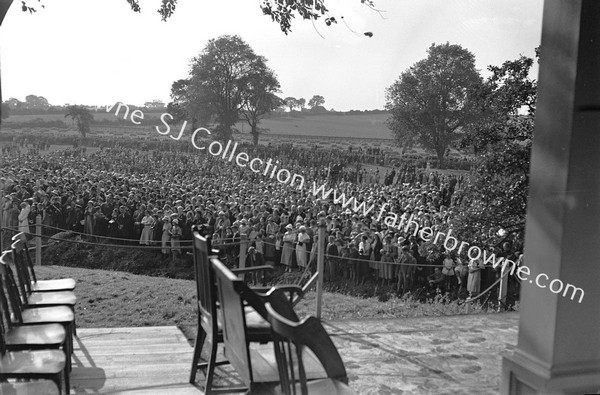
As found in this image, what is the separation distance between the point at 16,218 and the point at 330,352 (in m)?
9.35

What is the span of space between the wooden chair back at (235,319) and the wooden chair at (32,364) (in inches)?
28.0

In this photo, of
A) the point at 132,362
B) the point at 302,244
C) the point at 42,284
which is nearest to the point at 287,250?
the point at 302,244

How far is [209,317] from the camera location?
2959 mm

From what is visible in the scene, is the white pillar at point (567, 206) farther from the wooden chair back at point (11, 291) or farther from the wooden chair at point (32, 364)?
the wooden chair back at point (11, 291)

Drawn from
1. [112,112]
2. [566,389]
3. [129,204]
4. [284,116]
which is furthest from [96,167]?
A: [566,389]

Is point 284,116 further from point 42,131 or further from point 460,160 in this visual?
point 42,131

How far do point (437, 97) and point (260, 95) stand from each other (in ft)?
9.70

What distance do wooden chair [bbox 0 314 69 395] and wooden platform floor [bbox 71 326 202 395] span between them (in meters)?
0.62

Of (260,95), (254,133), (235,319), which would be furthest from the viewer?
(254,133)

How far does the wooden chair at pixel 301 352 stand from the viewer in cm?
146

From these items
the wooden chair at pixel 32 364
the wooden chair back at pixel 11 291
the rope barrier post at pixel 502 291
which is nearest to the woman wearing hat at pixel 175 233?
the rope barrier post at pixel 502 291

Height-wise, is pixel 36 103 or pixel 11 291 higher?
pixel 36 103

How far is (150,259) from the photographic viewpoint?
32.1ft

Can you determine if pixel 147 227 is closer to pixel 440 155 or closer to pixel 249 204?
pixel 249 204
